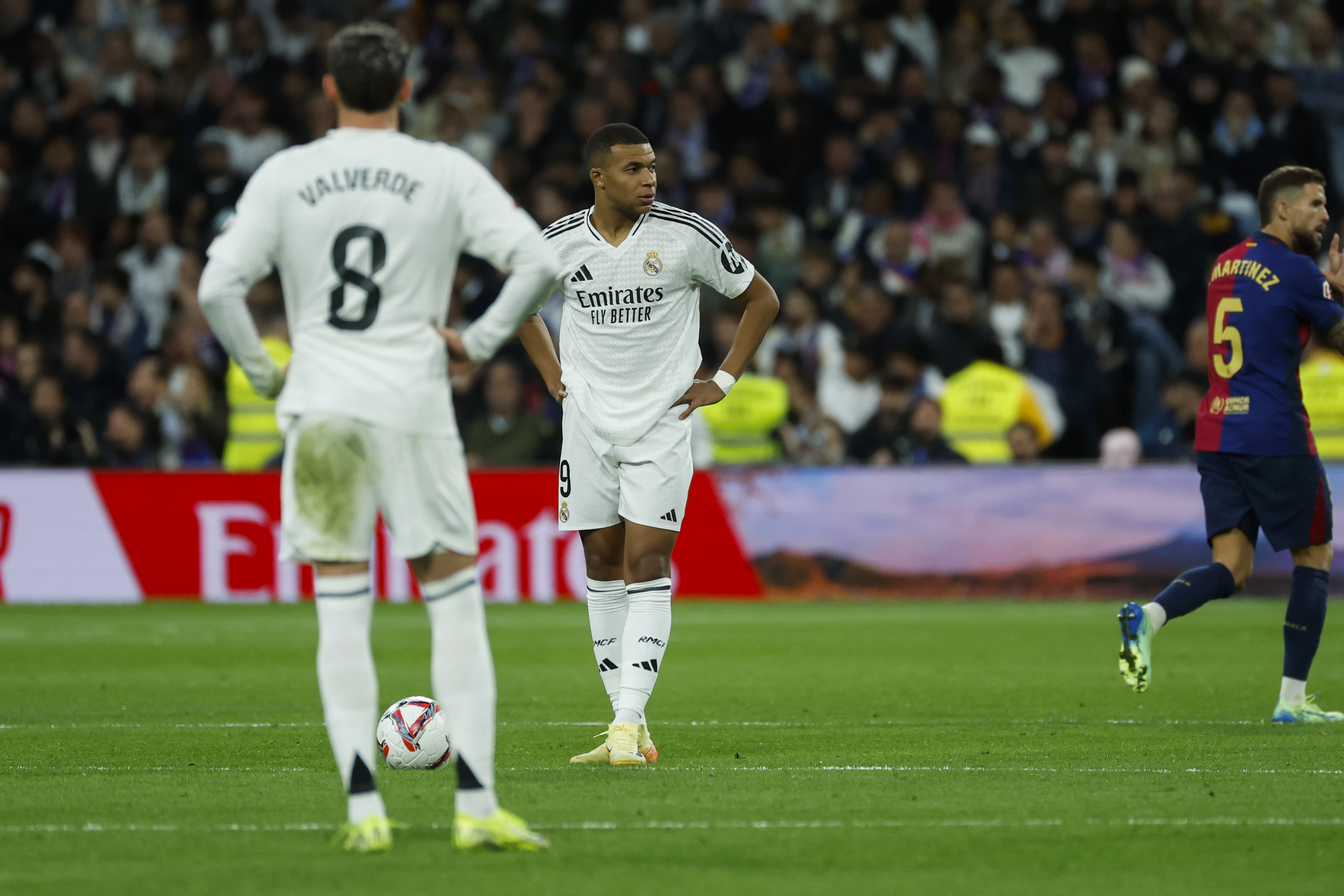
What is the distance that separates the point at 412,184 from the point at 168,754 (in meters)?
3.19

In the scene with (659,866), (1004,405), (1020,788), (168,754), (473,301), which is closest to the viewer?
(659,866)

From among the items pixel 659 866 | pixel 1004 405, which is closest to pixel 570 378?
pixel 659 866

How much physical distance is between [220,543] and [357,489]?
11.3 m

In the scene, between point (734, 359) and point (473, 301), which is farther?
point (473, 301)

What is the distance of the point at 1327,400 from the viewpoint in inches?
612

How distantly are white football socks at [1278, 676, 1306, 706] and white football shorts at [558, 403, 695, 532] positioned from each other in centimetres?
290

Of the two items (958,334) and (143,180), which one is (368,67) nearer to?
(958,334)

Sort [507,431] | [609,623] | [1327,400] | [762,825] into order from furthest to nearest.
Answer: [507,431], [1327,400], [609,623], [762,825]

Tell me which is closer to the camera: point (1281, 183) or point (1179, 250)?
point (1281, 183)

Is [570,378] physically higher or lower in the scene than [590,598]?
higher

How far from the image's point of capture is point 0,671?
36.0 feet

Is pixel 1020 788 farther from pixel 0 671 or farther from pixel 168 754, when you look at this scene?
pixel 0 671

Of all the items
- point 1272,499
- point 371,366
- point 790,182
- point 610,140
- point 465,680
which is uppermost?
point 790,182

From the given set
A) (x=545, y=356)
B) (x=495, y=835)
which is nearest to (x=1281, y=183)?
(x=545, y=356)
